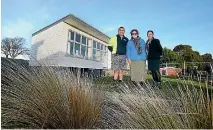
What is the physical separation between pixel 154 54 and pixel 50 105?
2.97m

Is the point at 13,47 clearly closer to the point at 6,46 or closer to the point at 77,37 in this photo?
the point at 6,46

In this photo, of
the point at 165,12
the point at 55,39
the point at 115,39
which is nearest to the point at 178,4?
the point at 165,12

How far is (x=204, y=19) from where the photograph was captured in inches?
169

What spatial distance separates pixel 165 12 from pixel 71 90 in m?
2.14

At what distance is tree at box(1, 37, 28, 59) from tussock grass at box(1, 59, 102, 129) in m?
1.24

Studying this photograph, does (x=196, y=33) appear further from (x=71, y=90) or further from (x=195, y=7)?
(x=71, y=90)

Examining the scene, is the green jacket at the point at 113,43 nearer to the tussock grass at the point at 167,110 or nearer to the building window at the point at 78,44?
the tussock grass at the point at 167,110

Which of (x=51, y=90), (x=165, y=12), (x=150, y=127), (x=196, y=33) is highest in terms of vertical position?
(x=165, y=12)

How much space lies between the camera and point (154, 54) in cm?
553

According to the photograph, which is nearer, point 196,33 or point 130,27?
point 196,33

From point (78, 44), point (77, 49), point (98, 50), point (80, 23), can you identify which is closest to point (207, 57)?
point (78, 44)

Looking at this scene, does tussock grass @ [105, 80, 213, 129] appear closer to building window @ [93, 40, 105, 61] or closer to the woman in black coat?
the woman in black coat

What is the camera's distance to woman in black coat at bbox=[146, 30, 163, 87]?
527cm

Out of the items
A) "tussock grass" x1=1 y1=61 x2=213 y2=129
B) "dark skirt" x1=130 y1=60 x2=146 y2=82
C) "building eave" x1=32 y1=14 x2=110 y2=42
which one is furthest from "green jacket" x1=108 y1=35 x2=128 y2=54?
"building eave" x1=32 y1=14 x2=110 y2=42
